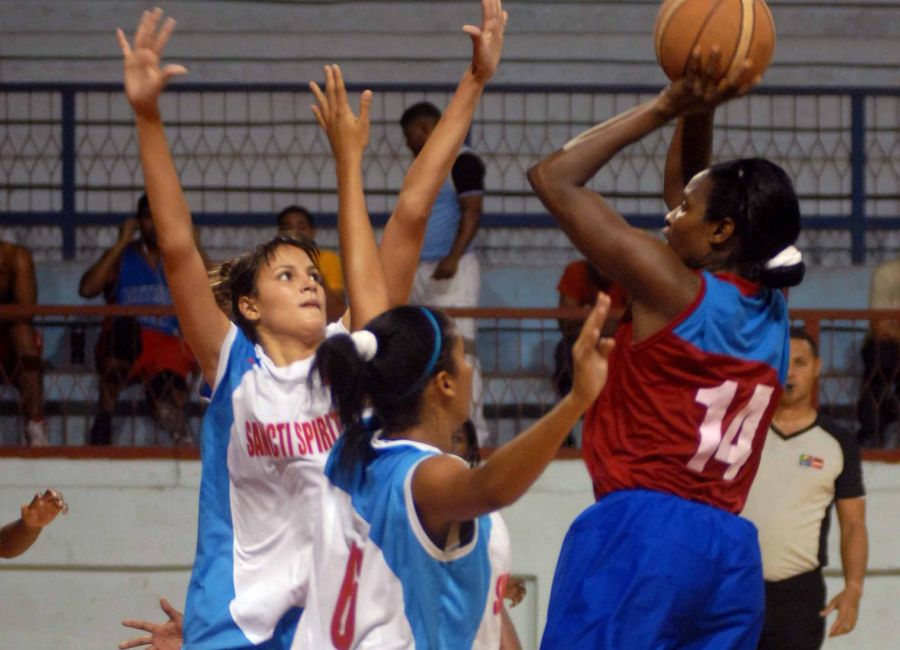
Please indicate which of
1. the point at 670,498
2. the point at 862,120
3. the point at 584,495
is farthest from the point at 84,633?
the point at 862,120

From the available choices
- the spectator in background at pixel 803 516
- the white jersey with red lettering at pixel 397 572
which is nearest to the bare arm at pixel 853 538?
the spectator in background at pixel 803 516

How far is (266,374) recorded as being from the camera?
334 centimetres

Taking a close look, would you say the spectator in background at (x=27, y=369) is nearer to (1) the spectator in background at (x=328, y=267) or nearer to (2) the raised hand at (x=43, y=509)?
(1) the spectator in background at (x=328, y=267)

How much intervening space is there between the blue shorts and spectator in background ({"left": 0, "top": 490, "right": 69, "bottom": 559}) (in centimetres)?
144

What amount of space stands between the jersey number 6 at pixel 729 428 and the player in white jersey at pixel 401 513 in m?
0.58

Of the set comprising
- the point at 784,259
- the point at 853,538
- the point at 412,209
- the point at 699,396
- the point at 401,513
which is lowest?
the point at 853,538

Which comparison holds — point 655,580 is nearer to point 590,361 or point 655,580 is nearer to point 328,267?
point 590,361

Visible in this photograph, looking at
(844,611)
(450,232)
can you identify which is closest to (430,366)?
(844,611)

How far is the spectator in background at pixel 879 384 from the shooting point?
22.1ft

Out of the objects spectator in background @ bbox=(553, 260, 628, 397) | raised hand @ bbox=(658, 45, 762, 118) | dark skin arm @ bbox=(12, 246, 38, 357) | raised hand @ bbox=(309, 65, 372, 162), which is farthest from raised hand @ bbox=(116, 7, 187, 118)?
dark skin arm @ bbox=(12, 246, 38, 357)

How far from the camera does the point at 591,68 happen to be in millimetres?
9516

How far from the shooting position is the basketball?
3238 mm

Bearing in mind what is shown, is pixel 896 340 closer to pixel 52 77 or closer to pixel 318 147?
pixel 318 147

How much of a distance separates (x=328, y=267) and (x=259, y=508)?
3965 mm
